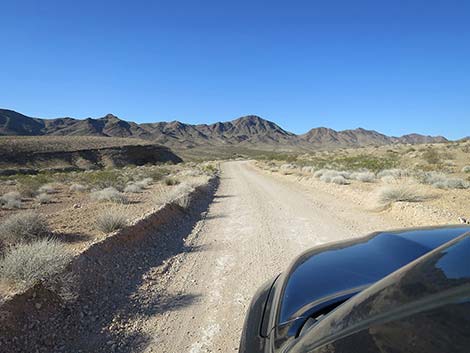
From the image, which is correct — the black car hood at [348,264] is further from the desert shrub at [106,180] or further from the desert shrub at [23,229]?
the desert shrub at [106,180]

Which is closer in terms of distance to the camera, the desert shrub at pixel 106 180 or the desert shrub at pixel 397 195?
the desert shrub at pixel 397 195

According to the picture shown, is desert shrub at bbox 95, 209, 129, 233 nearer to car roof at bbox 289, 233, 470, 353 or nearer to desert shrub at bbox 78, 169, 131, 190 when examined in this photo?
car roof at bbox 289, 233, 470, 353

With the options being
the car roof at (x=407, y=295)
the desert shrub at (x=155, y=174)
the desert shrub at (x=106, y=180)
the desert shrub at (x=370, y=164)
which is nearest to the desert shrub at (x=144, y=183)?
the desert shrub at (x=106, y=180)

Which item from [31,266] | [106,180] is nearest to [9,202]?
[106,180]

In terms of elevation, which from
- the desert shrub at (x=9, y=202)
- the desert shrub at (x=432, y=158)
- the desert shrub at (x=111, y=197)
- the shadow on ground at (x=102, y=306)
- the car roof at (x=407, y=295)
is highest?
the desert shrub at (x=432, y=158)

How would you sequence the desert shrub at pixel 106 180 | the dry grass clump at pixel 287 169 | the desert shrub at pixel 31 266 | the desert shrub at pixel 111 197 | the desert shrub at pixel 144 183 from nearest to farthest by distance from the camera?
the desert shrub at pixel 31 266, the desert shrub at pixel 111 197, the desert shrub at pixel 144 183, the desert shrub at pixel 106 180, the dry grass clump at pixel 287 169

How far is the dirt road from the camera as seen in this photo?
167 inches

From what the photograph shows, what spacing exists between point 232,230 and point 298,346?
26.2ft

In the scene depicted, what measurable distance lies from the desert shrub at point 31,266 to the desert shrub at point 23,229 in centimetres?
336

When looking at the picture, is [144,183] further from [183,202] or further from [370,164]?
[370,164]

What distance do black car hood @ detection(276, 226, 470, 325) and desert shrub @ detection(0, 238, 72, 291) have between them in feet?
12.6

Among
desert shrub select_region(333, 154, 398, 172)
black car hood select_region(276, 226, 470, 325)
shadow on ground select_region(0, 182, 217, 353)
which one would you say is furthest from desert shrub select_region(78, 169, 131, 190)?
black car hood select_region(276, 226, 470, 325)

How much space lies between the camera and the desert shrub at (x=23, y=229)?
8.44 metres

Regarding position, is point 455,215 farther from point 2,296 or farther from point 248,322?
point 2,296
